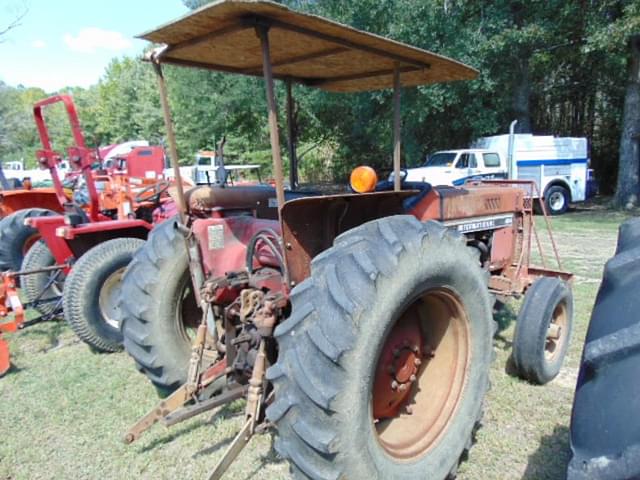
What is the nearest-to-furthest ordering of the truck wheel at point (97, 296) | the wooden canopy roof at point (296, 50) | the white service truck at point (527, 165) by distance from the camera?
the wooden canopy roof at point (296, 50) → the truck wheel at point (97, 296) → the white service truck at point (527, 165)

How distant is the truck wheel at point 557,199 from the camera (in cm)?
1459

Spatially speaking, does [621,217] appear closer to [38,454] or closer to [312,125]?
[312,125]

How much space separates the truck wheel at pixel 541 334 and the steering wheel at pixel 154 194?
4.18 metres

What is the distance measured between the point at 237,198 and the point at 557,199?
1400 centimetres

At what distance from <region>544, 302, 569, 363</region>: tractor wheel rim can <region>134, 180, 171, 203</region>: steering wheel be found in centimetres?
431

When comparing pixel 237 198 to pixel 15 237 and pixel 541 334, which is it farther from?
pixel 15 237

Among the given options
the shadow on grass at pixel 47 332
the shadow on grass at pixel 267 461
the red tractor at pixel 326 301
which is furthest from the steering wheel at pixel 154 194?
the shadow on grass at pixel 267 461

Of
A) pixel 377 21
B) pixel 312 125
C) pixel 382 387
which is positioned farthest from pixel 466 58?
pixel 382 387

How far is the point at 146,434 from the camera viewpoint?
3.07m

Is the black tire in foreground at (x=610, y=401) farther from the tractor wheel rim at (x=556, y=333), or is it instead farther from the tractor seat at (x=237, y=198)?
the tractor wheel rim at (x=556, y=333)

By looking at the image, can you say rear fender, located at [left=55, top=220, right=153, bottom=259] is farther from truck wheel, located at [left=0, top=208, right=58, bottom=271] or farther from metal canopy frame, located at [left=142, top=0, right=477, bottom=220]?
metal canopy frame, located at [left=142, top=0, right=477, bottom=220]

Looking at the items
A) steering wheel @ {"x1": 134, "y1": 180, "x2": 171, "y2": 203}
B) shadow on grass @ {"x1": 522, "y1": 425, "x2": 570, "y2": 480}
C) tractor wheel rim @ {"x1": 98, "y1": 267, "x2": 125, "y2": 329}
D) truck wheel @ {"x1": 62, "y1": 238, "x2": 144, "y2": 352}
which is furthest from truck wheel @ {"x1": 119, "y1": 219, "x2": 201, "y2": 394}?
steering wheel @ {"x1": 134, "y1": 180, "x2": 171, "y2": 203}

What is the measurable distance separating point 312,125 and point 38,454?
1501 cm

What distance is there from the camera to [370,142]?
16.9 meters
